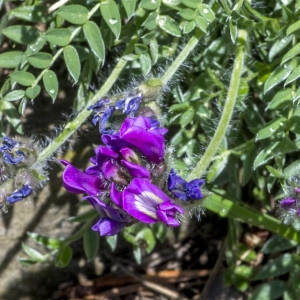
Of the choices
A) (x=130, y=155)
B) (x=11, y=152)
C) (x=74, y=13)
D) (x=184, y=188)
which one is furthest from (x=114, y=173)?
(x=74, y=13)

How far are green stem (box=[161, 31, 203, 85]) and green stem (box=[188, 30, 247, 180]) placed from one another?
0.17m

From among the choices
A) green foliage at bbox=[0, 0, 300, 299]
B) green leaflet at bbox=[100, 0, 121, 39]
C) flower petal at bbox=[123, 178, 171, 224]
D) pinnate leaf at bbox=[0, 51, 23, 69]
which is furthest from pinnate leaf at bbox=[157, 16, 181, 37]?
flower petal at bbox=[123, 178, 171, 224]

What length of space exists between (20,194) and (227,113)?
745mm

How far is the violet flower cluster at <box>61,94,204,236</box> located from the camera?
1.59m

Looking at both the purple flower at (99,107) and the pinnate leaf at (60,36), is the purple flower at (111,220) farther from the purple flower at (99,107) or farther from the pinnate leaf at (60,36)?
the pinnate leaf at (60,36)

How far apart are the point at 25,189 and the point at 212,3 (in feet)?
3.31

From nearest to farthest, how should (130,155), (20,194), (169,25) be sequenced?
(130,155), (20,194), (169,25)

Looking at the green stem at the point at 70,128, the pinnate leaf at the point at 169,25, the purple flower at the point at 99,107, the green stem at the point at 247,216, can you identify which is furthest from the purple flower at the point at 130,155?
the green stem at the point at 247,216

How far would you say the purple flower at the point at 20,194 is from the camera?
1.83 m

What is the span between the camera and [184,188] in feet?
5.45

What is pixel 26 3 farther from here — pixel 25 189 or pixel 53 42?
pixel 25 189

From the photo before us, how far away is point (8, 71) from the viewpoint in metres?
Result: 2.63

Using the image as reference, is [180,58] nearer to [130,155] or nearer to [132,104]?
[132,104]

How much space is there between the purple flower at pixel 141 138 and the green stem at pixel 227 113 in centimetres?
16
